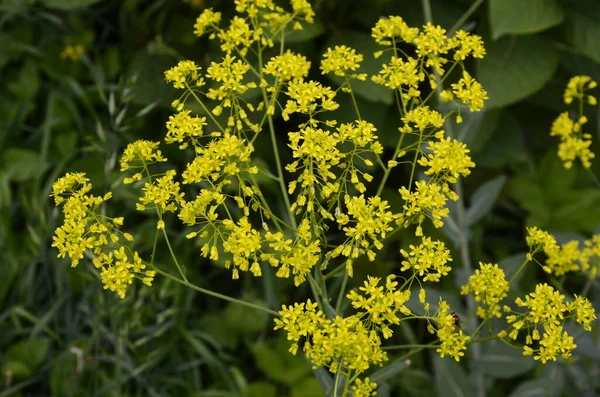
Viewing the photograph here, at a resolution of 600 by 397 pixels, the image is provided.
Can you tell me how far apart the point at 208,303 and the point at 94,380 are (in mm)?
573

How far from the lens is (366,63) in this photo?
2.65 m

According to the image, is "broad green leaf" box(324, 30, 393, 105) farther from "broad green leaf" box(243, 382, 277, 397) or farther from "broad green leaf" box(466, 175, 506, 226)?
"broad green leaf" box(243, 382, 277, 397)

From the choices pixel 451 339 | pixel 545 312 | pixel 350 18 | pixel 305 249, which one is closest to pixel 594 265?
pixel 545 312

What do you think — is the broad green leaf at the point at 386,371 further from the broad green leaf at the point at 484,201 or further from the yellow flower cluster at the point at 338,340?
the broad green leaf at the point at 484,201

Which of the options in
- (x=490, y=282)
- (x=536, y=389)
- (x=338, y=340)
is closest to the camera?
(x=338, y=340)

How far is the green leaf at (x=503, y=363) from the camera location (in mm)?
2391

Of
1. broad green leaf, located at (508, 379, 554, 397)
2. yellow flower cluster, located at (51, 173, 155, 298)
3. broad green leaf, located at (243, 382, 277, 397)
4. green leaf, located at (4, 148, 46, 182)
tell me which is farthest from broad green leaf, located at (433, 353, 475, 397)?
green leaf, located at (4, 148, 46, 182)

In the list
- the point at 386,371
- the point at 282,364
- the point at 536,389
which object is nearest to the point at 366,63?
the point at 282,364

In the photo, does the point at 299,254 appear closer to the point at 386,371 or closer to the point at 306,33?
the point at 386,371

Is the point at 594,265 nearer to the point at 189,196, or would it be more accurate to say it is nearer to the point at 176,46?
the point at 189,196

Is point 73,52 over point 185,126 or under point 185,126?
under

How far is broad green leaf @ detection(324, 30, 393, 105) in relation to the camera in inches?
97.5

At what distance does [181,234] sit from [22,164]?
75 centimetres

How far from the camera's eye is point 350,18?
2865mm
